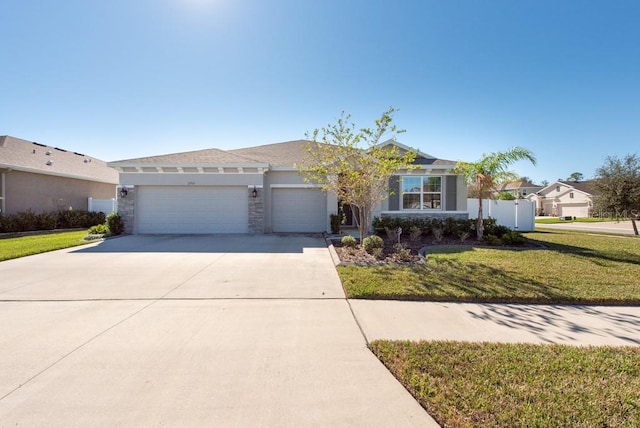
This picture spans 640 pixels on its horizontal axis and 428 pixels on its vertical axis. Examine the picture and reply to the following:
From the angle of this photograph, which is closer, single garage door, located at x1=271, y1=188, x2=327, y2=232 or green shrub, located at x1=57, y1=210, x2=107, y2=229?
single garage door, located at x1=271, y1=188, x2=327, y2=232

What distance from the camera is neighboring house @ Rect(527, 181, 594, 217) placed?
37.3 m

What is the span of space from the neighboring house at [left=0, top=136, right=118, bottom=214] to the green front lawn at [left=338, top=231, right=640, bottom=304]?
2043 centimetres

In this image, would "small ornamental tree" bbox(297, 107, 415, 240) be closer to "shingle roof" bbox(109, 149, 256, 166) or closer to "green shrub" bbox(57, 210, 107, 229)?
"shingle roof" bbox(109, 149, 256, 166)

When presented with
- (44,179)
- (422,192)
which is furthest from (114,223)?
(422,192)

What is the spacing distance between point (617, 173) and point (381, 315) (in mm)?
18398

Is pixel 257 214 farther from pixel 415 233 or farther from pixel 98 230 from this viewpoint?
pixel 415 233

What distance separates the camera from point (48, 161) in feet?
60.3

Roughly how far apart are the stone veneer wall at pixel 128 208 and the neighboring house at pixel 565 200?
44887 mm

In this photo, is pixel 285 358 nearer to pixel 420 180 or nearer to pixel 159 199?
pixel 420 180

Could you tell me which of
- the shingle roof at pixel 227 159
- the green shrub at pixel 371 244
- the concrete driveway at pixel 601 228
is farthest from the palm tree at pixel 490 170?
the concrete driveway at pixel 601 228

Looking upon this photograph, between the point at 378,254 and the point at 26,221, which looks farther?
the point at 26,221

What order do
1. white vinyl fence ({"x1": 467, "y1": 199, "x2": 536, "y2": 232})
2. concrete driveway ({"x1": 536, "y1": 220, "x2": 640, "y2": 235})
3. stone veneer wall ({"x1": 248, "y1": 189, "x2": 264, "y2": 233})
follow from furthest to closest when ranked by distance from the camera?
concrete driveway ({"x1": 536, "y1": 220, "x2": 640, "y2": 235}) → white vinyl fence ({"x1": 467, "y1": 199, "x2": 536, "y2": 232}) → stone veneer wall ({"x1": 248, "y1": 189, "x2": 264, "y2": 233})

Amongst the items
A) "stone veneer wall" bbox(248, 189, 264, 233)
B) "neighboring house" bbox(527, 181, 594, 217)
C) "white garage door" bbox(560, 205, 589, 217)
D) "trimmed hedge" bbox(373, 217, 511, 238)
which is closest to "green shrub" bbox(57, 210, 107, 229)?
"stone veneer wall" bbox(248, 189, 264, 233)

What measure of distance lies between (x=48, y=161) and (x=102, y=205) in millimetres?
4125
